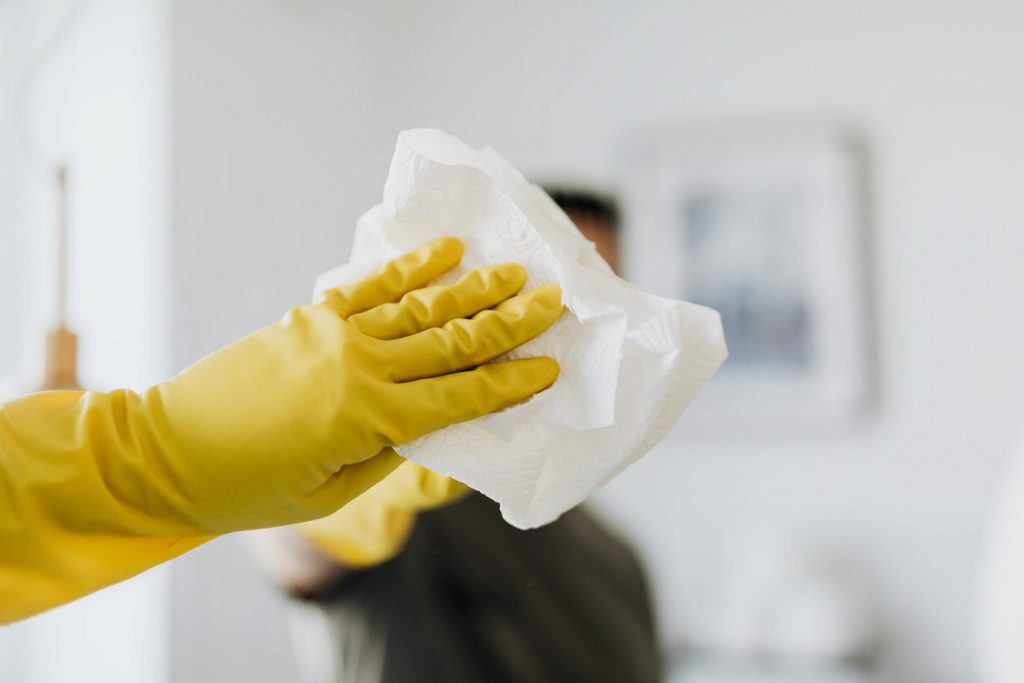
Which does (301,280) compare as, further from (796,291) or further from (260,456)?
(260,456)

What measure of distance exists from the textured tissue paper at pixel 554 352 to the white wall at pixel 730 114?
92cm

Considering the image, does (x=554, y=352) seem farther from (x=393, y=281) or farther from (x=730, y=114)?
(x=730, y=114)

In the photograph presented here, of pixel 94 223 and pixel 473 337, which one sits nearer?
pixel 473 337

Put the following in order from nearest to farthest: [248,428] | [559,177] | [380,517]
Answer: [248,428]
[380,517]
[559,177]

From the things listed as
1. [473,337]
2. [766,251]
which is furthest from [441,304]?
[766,251]

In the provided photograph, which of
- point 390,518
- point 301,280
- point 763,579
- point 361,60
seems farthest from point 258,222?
point 763,579

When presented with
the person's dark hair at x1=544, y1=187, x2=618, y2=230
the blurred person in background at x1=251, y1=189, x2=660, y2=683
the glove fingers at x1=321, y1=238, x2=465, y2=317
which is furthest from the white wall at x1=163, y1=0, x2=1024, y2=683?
the glove fingers at x1=321, y1=238, x2=465, y2=317

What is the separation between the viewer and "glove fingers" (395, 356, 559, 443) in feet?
1.55

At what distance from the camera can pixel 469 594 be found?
49.9 inches

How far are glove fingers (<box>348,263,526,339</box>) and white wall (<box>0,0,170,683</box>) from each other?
90 centimetres

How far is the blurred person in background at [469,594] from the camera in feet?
3.43

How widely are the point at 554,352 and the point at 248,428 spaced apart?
0.16m

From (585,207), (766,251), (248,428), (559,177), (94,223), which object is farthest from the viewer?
(559,177)

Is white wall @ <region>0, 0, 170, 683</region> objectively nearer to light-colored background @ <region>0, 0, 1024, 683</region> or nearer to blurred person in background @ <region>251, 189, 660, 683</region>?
light-colored background @ <region>0, 0, 1024, 683</region>
